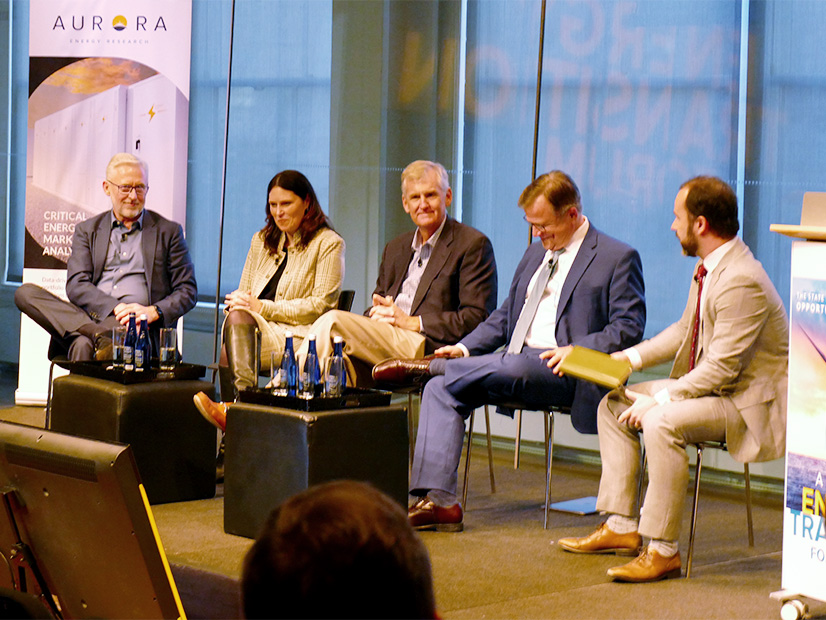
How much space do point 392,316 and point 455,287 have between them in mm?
277

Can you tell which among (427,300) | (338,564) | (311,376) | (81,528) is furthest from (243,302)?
(338,564)

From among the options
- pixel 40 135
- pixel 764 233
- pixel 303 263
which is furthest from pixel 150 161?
pixel 764 233

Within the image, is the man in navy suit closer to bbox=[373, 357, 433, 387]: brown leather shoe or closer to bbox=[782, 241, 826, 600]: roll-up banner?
bbox=[373, 357, 433, 387]: brown leather shoe

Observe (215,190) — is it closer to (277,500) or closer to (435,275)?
(435,275)

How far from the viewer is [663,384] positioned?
3.52m

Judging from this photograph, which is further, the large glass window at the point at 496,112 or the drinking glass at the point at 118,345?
the large glass window at the point at 496,112

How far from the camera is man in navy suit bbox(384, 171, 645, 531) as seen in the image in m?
3.76

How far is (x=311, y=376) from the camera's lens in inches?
142

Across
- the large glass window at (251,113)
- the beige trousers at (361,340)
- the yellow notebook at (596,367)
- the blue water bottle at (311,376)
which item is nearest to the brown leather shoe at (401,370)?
the beige trousers at (361,340)

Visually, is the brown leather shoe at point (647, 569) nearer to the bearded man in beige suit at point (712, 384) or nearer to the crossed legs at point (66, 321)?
the bearded man in beige suit at point (712, 384)

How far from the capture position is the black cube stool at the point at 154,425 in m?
4.04

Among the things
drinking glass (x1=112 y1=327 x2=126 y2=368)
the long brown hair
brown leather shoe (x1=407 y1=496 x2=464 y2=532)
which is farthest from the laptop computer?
drinking glass (x1=112 y1=327 x2=126 y2=368)

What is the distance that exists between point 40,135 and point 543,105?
2.73m

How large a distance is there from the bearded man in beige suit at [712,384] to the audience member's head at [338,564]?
8.02 feet
